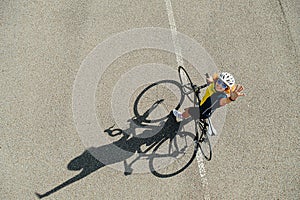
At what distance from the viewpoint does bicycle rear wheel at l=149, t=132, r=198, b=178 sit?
701 cm

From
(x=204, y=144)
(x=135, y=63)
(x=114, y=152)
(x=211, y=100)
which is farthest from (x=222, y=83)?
(x=114, y=152)

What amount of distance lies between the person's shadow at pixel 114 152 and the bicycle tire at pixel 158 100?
120mm

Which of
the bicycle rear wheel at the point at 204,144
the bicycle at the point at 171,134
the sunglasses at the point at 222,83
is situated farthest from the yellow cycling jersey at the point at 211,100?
the bicycle rear wheel at the point at 204,144

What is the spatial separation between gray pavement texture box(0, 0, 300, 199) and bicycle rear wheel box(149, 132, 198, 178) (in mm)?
153

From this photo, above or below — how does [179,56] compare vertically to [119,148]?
→ above

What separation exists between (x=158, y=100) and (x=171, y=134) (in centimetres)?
84

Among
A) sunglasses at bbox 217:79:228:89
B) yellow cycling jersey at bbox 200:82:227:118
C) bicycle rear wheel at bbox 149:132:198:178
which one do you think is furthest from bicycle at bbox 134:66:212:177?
sunglasses at bbox 217:79:228:89

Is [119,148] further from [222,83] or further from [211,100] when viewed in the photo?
[222,83]

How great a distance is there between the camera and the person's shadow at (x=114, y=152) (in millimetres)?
6910

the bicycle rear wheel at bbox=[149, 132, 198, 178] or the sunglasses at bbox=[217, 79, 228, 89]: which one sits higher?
the sunglasses at bbox=[217, 79, 228, 89]

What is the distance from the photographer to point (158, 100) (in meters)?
7.49

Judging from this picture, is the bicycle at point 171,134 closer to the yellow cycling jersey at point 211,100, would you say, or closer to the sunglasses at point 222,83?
the yellow cycling jersey at point 211,100

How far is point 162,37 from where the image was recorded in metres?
7.98

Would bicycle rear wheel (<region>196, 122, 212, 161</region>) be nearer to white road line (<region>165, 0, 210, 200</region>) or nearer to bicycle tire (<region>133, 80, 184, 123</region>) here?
white road line (<region>165, 0, 210, 200</region>)
